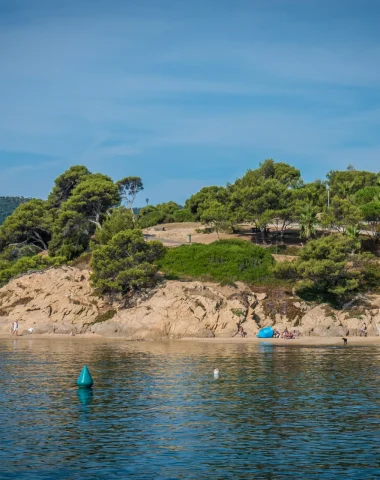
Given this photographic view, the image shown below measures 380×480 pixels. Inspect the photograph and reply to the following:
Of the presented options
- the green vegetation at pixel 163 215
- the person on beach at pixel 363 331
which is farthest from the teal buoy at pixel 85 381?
the green vegetation at pixel 163 215

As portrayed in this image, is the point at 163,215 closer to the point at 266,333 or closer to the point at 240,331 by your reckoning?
the point at 240,331

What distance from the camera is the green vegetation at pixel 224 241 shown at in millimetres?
84000

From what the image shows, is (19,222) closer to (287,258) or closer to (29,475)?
(287,258)

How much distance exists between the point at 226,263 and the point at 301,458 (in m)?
68.0

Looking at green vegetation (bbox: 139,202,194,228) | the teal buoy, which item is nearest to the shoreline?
the teal buoy

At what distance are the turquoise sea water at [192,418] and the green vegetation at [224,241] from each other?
27.9 meters

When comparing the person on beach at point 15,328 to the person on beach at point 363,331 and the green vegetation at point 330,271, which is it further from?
the person on beach at point 363,331

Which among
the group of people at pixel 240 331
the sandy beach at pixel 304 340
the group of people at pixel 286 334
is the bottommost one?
the sandy beach at pixel 304 340

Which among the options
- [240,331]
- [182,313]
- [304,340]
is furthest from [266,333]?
[182,313]

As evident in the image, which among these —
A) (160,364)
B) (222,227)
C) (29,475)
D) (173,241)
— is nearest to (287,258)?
(222,227)

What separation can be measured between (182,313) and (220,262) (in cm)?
1479

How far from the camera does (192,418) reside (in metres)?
32.0

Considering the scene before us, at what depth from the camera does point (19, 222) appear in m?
117

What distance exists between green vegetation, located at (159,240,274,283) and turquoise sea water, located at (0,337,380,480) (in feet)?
110
